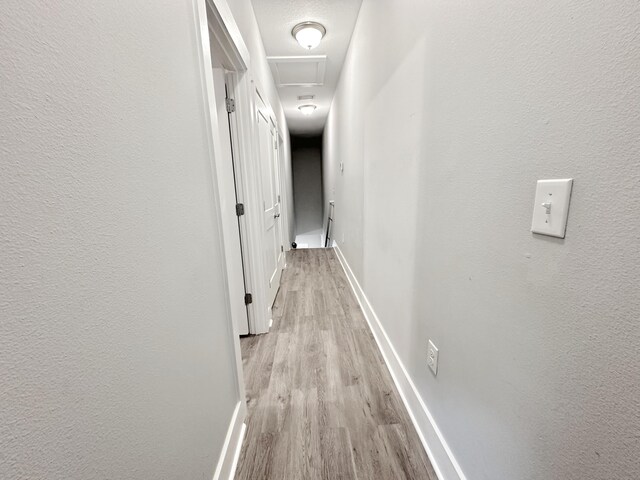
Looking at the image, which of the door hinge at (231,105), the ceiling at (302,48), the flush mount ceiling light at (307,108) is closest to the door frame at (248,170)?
the door hinge at (231,105)

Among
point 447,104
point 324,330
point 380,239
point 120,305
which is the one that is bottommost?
point 324,330

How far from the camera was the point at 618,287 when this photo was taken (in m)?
0.46

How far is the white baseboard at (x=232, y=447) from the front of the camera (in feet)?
3.36

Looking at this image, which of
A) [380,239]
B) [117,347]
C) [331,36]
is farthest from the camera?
[331,36]

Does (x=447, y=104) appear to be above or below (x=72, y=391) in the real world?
above

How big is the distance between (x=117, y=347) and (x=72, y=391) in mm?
101

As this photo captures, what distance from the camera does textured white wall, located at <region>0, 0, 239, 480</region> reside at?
349 millimetres

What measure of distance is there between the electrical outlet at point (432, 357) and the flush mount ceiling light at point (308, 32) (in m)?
2.67

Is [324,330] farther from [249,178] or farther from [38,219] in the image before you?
[38,219]

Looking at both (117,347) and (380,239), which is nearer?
(117,347)

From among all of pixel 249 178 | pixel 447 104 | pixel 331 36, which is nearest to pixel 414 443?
pixel 447 104

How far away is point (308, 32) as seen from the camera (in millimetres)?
2355

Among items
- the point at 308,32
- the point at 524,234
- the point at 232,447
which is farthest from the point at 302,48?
the point at 232,447

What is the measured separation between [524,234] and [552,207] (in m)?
0.10
